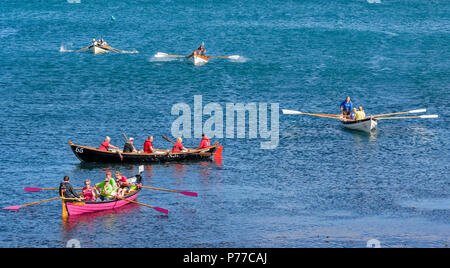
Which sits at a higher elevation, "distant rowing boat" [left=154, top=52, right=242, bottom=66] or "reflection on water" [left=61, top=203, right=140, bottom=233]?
"distant rowing boat" [left=154, top=52, right=242, bottom=66]

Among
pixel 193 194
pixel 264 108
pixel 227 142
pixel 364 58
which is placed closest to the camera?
pixel 193 194

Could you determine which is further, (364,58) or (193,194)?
(364,58)

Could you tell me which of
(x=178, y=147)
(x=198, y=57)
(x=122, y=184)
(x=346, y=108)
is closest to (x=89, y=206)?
(x=122, y=184)

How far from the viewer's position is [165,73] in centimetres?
8738

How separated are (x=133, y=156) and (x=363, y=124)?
2075 centimetres

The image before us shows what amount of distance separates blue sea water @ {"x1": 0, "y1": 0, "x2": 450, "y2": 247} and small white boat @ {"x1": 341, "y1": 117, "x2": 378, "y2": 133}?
79 cm

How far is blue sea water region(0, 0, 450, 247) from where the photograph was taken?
3812cm

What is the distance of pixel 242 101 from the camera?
74438 mm

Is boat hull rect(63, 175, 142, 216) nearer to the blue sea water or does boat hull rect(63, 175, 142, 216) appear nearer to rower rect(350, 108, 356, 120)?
the blue sea water

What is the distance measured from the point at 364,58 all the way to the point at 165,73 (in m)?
28.0

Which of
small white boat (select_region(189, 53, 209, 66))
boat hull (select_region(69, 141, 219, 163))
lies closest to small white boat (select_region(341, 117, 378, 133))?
boat hull (select_region(69, 141, 219, 163))

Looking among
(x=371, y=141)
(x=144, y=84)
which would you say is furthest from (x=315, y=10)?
(x=371, y=141)
